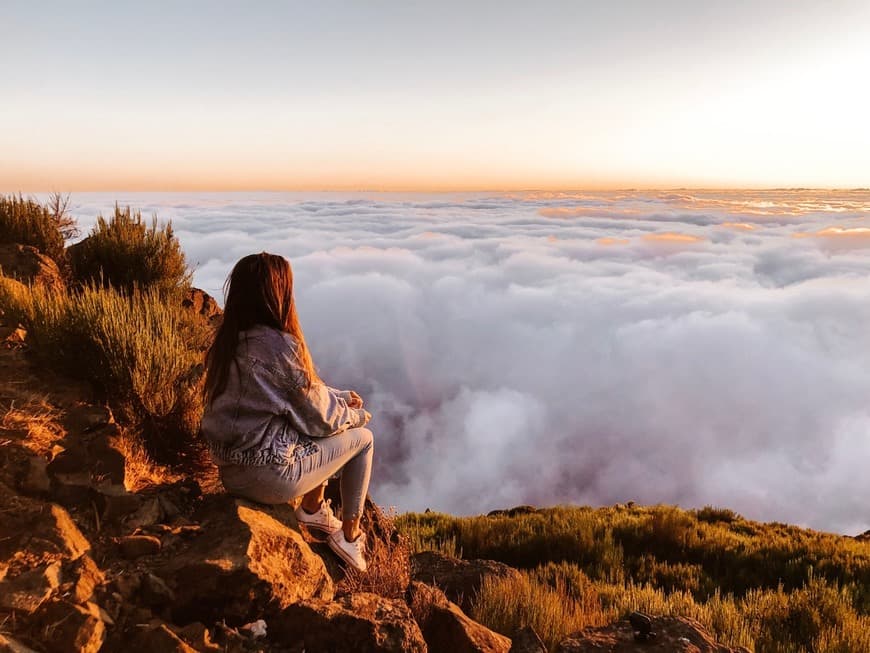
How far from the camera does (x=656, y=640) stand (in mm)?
2748

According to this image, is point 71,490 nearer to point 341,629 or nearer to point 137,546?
point 137,546

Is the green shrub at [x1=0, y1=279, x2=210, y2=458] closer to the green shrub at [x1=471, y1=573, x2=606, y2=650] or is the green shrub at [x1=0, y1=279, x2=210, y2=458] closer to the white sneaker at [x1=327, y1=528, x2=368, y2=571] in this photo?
the white sneaker at [x1=327, y1=528, x2=368, y2=571]

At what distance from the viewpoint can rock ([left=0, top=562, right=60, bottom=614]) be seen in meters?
1.92

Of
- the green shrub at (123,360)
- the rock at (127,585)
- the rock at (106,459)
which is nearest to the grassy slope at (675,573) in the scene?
the rock at (127,585)

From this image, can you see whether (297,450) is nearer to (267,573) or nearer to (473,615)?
(267,573)

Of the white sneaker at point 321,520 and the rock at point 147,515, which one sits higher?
the rock at point 147,515

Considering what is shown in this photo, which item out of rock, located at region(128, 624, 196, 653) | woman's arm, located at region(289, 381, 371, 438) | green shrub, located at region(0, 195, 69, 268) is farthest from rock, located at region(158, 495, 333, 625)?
green shrub, located at region(0, 195, 69, 268)

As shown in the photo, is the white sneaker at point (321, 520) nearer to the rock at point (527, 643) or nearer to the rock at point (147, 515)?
the rock at point (147, 515)

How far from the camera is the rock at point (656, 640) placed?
105 inches

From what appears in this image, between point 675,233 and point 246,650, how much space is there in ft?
690

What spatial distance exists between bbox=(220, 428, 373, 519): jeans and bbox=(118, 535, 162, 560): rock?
457 mm

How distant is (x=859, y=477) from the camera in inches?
4296

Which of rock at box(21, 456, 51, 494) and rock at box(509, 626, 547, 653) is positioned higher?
rock at box(21, 456, 51, 494)

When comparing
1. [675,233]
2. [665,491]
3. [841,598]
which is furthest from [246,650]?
[675,233]
